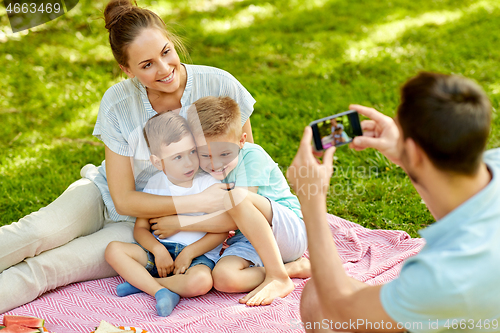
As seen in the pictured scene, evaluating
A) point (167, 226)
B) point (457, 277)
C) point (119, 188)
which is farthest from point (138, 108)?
point (457, 277)

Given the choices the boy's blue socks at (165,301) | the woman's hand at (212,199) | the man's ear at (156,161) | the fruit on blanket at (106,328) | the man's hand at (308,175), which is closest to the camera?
the man's hand at (308,175)

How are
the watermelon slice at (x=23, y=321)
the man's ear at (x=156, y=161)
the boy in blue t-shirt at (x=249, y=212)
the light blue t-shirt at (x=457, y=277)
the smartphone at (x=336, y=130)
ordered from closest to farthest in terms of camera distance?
the light blue t-shirt at (x=457, y=277) → the smartphone at (x=336, y=130) → the watermelon slice at (x=23, y=321) → the boy in blue t-shirt at (x=249, y=212) → the man's ear at (x=156, y=161)

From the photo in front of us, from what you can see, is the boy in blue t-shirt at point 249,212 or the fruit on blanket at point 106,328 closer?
the fruit on blanket at point 106,328

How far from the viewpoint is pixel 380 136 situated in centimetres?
183

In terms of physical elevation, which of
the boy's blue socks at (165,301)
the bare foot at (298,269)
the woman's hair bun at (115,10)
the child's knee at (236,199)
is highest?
the woman's hair bun at (115,10)

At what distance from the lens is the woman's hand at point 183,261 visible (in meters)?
2.48

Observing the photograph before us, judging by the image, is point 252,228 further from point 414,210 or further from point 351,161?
point 351,161

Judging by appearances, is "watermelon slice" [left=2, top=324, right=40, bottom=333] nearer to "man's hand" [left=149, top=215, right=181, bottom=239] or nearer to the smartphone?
"man's hand" [left=149, top=215, right=181, bottom=239]

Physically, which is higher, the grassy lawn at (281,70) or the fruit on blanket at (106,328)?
the grassy lawn at (281,70)

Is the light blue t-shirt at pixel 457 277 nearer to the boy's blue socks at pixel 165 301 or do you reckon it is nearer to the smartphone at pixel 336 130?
the smartphone at pixel 336 130

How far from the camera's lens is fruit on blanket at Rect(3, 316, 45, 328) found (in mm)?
2168

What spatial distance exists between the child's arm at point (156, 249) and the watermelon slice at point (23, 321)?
610 mm

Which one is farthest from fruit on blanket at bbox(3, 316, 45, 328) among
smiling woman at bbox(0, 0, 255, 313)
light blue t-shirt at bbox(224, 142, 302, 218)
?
light blue t-shirt at bbox(224, 142, 302, 218)

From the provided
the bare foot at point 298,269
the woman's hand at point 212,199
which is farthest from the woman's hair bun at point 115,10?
the bare foot at point 298,269
